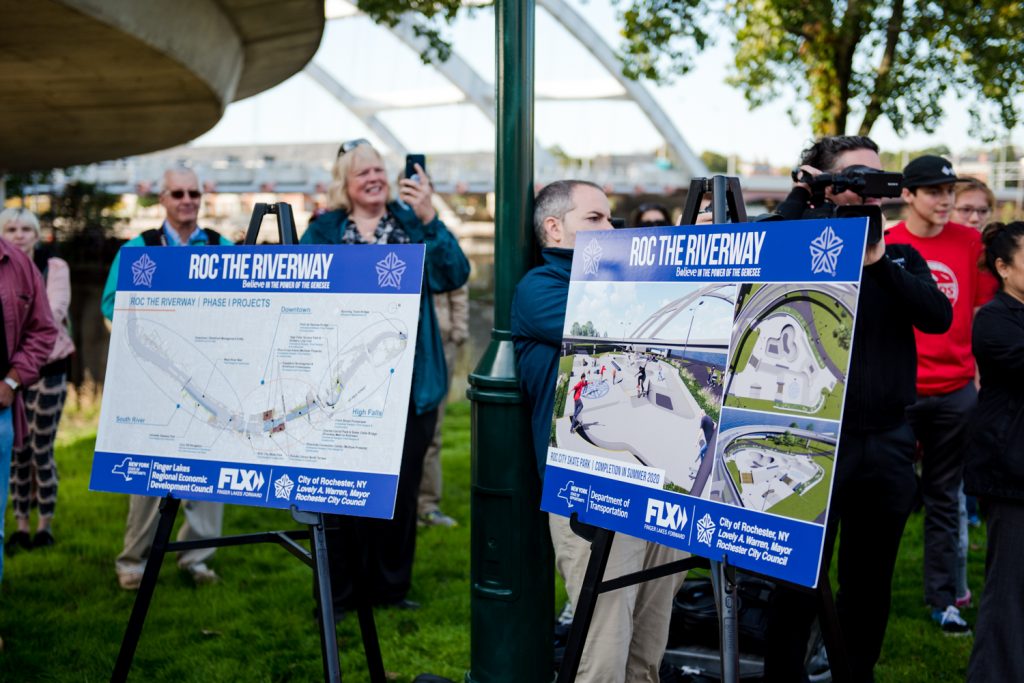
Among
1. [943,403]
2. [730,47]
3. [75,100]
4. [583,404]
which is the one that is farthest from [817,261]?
[730,47]

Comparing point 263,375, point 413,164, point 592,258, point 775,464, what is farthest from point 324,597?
point 413,164

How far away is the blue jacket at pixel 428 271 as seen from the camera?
4965 millimetres

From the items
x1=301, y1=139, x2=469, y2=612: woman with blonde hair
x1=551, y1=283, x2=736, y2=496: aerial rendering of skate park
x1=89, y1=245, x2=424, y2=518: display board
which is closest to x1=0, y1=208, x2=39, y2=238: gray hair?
x1=301, y1=139, x2=469, y2=612: woman with blonde hair

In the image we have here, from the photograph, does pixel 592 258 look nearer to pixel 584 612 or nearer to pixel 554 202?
pixel 554 202

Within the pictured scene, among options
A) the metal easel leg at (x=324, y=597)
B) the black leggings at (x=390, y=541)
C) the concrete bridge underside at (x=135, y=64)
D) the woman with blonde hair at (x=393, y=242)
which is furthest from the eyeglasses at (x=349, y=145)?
the concrete bridge underside at (x=135, y=64)

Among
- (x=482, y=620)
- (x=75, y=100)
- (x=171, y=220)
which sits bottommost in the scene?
(x=482, y=620)

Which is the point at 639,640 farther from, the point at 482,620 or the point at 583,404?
the point at 583,404

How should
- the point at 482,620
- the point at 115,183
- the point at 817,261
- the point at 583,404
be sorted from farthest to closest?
the point at 115,183, the point at 482,620, the point at 583,404, the point at 817,261

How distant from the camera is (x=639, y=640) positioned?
3602 millimetres

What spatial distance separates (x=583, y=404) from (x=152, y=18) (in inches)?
275

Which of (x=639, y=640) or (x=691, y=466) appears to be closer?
(x=691, y=466)

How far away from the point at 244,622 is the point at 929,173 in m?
3.98

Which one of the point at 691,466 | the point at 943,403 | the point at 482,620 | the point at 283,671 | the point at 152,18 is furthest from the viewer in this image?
Result: the point at 152,18

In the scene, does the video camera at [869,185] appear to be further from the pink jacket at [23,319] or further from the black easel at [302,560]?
the pink jacket at [23,319]
